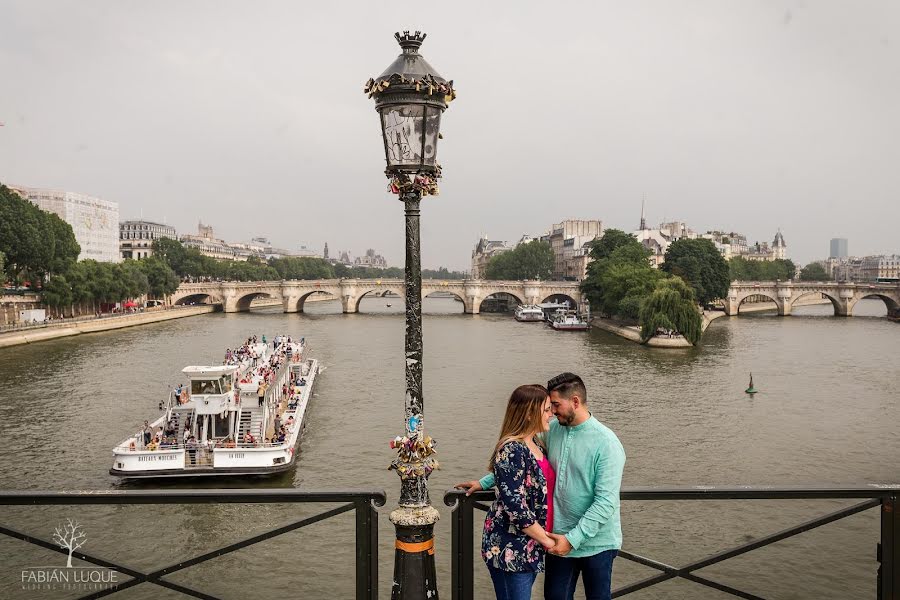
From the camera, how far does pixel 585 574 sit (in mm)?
3666

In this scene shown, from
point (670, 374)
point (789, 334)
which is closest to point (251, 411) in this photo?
point (670, 374)

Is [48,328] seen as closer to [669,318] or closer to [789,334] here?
[669,318]

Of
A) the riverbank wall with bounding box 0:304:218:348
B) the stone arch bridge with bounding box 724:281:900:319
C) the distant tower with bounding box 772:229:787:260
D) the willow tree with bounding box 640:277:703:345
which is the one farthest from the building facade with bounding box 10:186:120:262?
the distant tower with bounding box 772:229:787:260

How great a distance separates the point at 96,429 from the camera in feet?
72.2

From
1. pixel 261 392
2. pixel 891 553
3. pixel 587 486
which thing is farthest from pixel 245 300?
pixel 891 553

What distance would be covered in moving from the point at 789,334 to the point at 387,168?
5594cm

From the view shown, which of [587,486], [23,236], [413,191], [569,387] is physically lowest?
[587,486]

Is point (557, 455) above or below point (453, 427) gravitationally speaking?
above

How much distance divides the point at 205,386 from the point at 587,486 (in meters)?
17.6

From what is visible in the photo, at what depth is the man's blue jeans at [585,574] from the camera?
11.9ft

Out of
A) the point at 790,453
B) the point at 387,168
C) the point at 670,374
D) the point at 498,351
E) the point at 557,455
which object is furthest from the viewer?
the point at 498,351

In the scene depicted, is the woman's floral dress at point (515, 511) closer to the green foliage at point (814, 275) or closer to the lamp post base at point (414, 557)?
the lamp post base at point (414, 557)

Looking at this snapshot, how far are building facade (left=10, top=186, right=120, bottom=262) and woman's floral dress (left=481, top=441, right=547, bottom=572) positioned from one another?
97.7 metres

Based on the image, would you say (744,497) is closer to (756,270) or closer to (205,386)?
(205,386)
